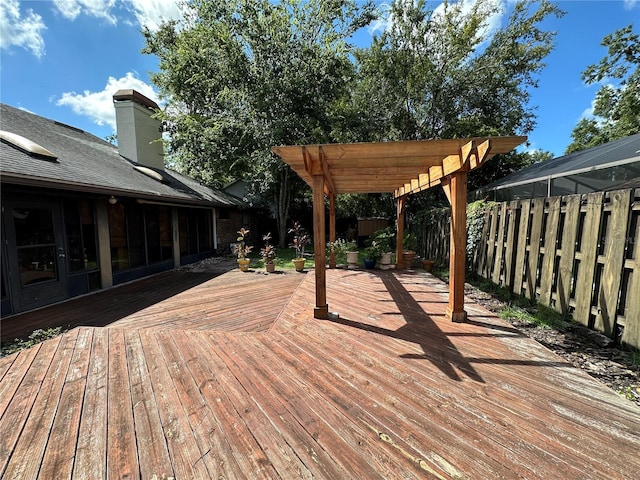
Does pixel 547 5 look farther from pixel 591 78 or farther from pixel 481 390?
pixel 481 390

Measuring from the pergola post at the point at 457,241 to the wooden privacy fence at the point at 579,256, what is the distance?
126 cm

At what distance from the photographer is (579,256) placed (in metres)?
3.21

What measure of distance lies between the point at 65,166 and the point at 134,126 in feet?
15.1

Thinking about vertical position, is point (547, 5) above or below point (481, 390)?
above

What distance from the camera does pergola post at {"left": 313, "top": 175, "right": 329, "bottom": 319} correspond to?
3.62 m

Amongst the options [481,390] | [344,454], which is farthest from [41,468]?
[481,390]

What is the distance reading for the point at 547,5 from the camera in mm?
10055

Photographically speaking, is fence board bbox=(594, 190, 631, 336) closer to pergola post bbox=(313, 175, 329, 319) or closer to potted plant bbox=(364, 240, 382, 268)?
pergola post bbox=(313, 175, 329, 319)

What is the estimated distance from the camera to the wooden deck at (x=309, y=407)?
59.4 inches

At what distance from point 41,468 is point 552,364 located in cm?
395

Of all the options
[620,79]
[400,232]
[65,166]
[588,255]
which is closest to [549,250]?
[588,255]

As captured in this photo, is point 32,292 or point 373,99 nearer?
point 32,292

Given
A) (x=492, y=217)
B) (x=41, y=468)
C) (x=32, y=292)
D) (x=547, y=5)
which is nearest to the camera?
(x=41, y=468)

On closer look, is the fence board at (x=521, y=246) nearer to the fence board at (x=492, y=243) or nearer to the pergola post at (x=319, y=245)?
the fence board at (x=492, y=243)
